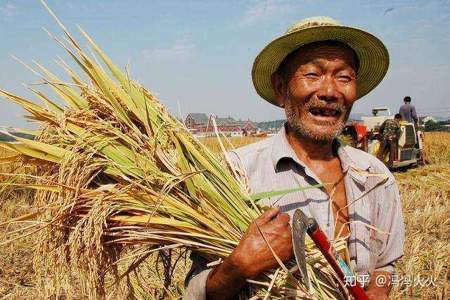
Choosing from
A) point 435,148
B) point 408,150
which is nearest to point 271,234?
point 408,150

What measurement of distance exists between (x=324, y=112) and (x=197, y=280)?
92cm

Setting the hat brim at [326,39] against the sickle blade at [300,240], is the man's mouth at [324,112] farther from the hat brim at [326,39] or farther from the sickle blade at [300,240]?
the sickle blade at [300,240]

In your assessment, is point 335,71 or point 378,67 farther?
point 378,67

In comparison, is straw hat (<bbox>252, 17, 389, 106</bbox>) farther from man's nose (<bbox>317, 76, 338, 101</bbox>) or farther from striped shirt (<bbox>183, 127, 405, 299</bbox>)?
striped shirt (<bbox>183, 127, 405, 299</bbox>)

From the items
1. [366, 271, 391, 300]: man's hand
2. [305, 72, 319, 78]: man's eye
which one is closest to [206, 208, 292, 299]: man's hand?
[366, 271, 391, 300]: man's hand

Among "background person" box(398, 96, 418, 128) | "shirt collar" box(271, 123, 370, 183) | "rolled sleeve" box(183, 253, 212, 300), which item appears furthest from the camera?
"background person" box(398, 96, 418, 128)

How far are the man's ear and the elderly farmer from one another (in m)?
0.01

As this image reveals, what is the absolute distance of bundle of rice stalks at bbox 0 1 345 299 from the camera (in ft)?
4.89

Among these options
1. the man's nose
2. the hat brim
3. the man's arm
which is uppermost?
the hat brim

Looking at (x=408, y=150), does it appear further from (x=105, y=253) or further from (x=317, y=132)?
(x=105, y=253)

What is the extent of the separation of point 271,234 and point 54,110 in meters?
0.93

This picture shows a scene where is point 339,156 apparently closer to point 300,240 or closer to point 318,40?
point 318,40

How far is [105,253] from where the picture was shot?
1.58 m

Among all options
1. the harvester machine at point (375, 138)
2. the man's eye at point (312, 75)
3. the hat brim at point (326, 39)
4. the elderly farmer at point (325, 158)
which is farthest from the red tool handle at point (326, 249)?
the harvester machine at point (375, 138)
